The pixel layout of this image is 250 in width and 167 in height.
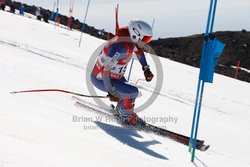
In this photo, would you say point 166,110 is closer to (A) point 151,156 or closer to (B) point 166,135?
(B) point 166,135

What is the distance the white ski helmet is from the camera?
5133 mm

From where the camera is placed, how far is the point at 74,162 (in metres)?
2.80

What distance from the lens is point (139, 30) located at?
5.14 meters

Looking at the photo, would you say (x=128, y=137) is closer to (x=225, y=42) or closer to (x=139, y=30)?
(x=139, y=30)

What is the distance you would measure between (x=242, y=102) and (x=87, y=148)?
8507mm

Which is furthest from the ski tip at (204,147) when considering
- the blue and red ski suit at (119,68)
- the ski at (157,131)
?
the blue and red ski suit at (119,68)

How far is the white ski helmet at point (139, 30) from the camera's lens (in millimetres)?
5133

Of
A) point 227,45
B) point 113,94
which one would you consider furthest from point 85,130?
point 227,45

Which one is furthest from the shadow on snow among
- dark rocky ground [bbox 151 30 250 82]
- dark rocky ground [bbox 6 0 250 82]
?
dark rocky ground [bbox 6 0 250 82]

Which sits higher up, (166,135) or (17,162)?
(17,162)

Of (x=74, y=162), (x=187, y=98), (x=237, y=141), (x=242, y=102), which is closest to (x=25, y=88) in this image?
(x=74, y=162)

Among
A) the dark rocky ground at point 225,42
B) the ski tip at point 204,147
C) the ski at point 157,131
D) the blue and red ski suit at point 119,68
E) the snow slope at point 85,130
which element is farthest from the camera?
the dark rocky ground at point 225,42

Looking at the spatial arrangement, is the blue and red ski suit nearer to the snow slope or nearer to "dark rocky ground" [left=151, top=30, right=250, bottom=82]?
the snow slope

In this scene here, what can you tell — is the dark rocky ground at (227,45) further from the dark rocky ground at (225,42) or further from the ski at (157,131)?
the ski at (157,131)
